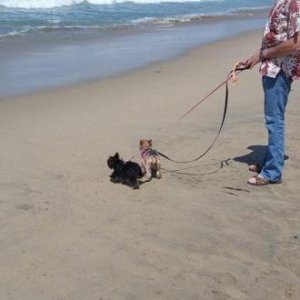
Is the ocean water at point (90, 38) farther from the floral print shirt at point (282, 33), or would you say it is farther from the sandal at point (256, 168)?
the floral print shirt at point (282, 33)

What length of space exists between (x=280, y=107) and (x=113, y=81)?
5361 mm

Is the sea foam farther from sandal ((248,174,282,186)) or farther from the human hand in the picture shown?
sandal ((248,174,282,186))

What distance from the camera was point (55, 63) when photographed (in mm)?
11742

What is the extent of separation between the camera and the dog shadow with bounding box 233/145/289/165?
590 centimetres

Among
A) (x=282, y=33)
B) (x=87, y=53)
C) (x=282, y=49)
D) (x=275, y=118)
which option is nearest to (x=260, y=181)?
(x=275, y=118)

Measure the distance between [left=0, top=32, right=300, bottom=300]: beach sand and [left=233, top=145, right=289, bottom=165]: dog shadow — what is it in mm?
21

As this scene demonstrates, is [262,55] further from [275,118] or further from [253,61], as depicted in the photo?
[275,118]

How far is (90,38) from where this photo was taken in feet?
53.2

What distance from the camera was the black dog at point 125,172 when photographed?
5.07 metres

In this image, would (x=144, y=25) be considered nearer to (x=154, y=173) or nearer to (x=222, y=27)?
(x=222, y=27)

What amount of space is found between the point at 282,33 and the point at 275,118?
74 cm

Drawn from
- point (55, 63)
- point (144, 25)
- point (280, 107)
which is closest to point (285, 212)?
point (280, 107)

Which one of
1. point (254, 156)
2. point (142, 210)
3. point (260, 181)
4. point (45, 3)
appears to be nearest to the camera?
point (142, 210)

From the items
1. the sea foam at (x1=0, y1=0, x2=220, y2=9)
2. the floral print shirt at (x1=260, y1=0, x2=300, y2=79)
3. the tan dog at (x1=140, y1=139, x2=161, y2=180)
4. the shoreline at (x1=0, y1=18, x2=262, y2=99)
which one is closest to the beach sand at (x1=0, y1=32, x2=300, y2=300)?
the tan dog at (x1=140, y1=139, x2=161, y2=180)
